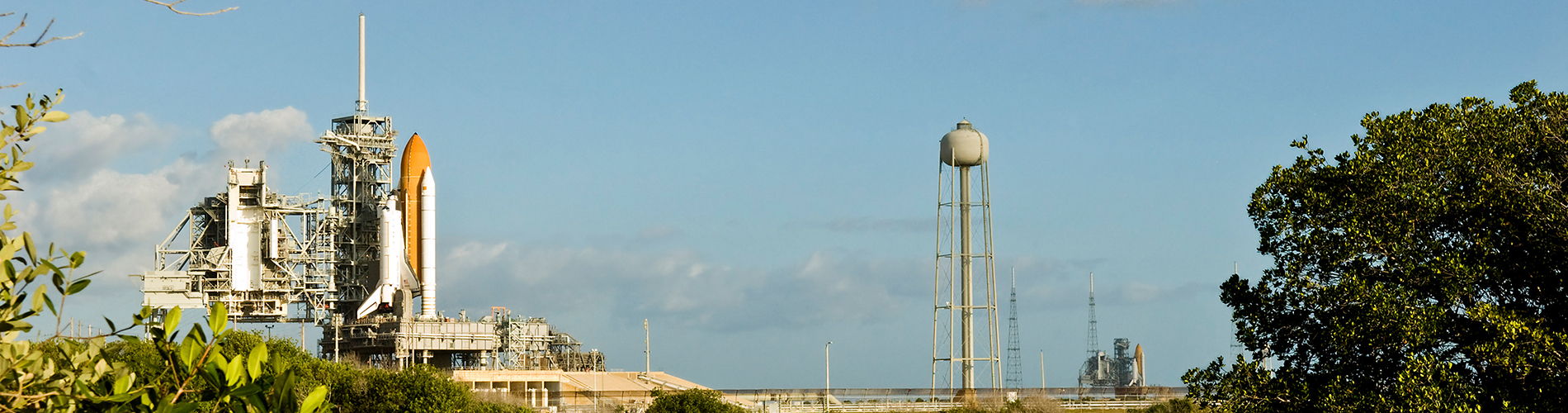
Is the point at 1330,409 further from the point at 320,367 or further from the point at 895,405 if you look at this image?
the point at 895,405

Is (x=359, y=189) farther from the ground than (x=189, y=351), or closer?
farther from the ground

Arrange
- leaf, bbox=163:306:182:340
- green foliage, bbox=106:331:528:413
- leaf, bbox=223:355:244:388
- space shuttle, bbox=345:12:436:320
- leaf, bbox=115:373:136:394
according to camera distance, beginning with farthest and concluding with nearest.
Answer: space shuttle, bbox=345:12:436:320 < green foliage, bbox=106:331:528:413 < leaf, bbox=163:306:182:340 < leaf, bbox=115:373:136:394 < leaf, bbox=223:355:244:388

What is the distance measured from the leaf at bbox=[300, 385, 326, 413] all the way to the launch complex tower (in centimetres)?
8089

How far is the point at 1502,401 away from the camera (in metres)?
21.2

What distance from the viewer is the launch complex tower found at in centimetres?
8738

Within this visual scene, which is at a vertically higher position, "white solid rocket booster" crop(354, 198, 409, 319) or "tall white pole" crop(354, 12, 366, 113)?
"tall white pole" crop(354, 12, 366, 113)

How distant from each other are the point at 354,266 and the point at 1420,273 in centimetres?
7937

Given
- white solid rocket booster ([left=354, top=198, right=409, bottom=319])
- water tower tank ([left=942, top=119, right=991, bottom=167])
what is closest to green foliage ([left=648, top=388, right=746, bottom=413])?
water tower tank ([left=942, top=119, right=991, bottom=167])

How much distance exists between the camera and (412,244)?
92438 mm

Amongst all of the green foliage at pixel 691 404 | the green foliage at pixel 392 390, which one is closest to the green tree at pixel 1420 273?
the green foliage at pixel 691 404

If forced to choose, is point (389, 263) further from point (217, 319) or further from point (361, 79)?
point (217, 319)

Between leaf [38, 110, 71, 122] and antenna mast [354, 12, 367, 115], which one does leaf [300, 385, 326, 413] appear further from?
antenna mast [354, 12, 367, 115]

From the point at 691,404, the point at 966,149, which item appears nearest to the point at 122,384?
the point at 691,404

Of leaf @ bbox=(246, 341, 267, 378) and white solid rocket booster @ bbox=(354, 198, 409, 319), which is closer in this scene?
leaf @ bbox=(246, 341, 267, 378)
